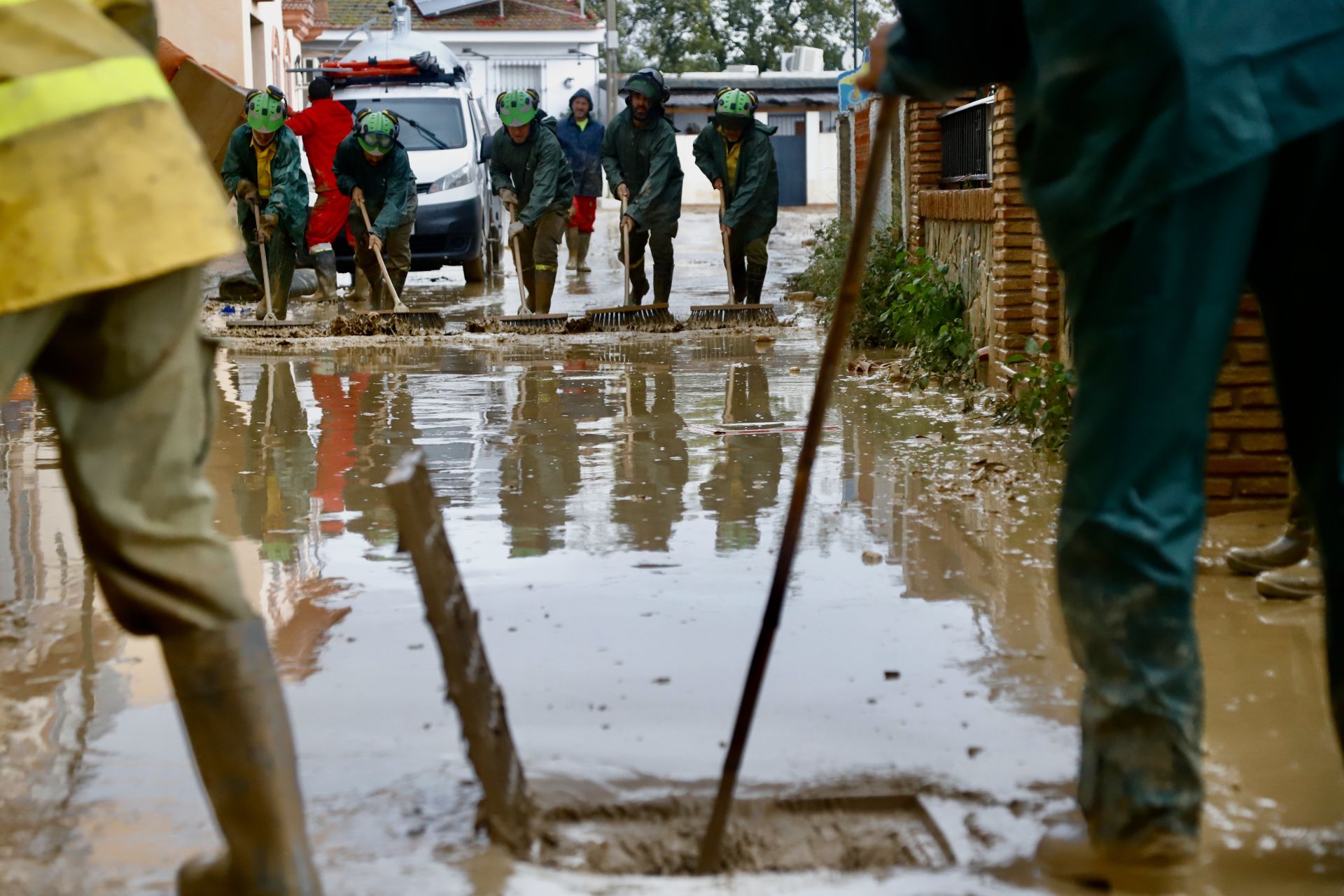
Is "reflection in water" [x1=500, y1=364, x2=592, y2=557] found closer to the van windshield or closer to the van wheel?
the van windshield

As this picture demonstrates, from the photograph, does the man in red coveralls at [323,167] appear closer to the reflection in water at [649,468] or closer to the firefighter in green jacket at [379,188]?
the firefighter in green jacket at [379,188]

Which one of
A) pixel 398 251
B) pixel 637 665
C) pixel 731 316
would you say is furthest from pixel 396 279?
pixel 637 665

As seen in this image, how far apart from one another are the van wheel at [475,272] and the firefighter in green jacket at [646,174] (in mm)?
4452

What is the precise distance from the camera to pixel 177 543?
2227 millimetres

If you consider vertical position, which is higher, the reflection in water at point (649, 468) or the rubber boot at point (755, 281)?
the rubber boot at point (755, 281)

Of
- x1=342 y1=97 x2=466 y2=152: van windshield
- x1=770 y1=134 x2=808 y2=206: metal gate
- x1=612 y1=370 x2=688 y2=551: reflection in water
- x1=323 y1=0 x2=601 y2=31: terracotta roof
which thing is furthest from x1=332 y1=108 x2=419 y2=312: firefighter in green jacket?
x1=323 y1=0 x2=601 y2=31: terracotta roof

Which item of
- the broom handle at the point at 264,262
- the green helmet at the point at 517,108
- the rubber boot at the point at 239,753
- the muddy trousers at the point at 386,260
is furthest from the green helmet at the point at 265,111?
the rubber boot at the point at 239,753

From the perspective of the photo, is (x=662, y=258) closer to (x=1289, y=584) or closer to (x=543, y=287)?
(x=543, y=287)

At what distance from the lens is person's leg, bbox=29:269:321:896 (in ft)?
7.18

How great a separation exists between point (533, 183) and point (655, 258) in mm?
1200

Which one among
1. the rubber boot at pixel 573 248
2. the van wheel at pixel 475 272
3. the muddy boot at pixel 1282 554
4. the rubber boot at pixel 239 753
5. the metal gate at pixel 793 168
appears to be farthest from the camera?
the metal gate at pixel 793 168

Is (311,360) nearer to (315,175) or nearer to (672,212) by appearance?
(672,212)

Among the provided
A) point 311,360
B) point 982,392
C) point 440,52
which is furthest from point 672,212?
point 440,52

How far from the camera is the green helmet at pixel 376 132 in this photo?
1396 centimetres
